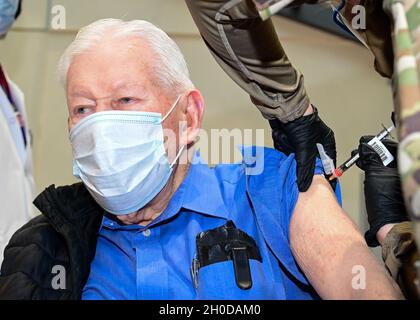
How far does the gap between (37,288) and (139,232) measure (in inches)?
9.8

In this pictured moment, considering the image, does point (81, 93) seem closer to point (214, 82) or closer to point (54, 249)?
point (54, 249)

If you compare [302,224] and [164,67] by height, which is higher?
[164,67]

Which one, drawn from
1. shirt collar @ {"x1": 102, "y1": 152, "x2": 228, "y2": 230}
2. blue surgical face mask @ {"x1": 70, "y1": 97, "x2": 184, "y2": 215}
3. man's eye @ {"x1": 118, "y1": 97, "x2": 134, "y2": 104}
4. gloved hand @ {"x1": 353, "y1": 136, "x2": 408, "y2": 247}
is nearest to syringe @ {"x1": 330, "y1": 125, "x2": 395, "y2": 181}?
gloved hand @ {"x1": 353, "y1": 136, "x2": 408, "y2": 247}


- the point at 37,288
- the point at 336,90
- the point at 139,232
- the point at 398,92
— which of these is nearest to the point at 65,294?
the point at 37,288

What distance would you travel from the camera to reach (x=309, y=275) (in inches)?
54.4

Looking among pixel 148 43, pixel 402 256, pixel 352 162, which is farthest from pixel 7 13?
pixel 402 256

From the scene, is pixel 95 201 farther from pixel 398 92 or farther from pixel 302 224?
pixel 398 92

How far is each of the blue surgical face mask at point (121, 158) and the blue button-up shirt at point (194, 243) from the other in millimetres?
70

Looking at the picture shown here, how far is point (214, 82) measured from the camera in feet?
9.70

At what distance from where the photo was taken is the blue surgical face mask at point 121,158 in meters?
1.45

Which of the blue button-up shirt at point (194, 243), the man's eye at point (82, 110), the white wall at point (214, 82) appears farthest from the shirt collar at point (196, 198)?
the white wall at point (214, 82)

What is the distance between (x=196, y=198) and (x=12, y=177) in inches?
37.6

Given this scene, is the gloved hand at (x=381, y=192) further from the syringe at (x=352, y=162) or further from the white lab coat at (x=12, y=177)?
the white lab coat at (x=12, y=177)
